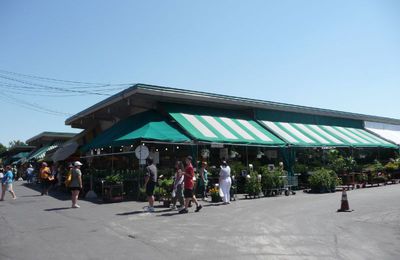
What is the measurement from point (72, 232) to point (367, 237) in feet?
21.5

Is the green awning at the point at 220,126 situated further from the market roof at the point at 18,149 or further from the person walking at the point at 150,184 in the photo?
the market roof at the point at 18,149

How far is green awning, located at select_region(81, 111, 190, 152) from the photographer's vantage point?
1681cm

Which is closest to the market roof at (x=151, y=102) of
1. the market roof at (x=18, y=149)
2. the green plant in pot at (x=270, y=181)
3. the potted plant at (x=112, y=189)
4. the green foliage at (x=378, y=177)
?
the potted plant at (x=112, y=189)

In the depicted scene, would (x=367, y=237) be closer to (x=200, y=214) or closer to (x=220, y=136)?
(x=200, y=214)

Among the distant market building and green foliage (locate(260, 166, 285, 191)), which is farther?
the distant market building

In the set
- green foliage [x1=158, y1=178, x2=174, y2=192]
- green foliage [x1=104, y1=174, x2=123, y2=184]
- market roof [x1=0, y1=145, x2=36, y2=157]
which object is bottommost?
green foliage [x1=158, y1=178, x2=174, y2=192]

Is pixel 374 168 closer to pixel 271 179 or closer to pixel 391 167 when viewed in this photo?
pixel 391 167

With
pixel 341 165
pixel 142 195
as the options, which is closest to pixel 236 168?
pixel 142 195

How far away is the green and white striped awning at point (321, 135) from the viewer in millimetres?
23250

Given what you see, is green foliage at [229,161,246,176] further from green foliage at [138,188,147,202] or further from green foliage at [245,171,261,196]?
green foliage at [138,188,147,202]

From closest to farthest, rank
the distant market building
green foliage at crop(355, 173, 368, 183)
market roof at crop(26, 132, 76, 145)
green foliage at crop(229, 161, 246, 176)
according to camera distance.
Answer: the distant market building → green foliage at crop(229, 161, 246, 176) → green foliage at crop(355, 173, 368, 183) → market roof at crop(26, 132, 76, 145)

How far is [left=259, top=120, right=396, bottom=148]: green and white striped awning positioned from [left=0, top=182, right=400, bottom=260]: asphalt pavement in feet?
32.8

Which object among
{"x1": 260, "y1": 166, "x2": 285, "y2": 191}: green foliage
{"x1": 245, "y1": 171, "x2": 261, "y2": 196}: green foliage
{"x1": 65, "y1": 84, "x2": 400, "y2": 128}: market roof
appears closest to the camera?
{"x1": 245, "y1": 171, "x2": 261, "y2": 196}: green foliage

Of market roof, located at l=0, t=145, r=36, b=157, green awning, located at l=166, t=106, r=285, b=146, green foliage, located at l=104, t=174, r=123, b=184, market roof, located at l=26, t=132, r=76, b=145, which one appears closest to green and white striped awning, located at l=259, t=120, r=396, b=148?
green awning, located at l=166, t=106, r=285, b=146
